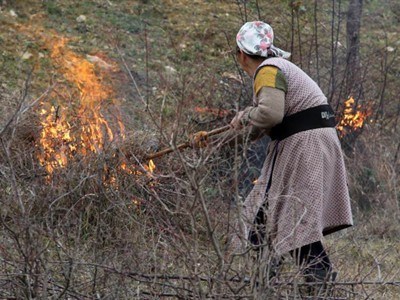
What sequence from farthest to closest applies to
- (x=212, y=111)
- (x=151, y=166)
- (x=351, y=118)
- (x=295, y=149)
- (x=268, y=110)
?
(x=351, y=118) < (x=212, y=111) < (x=151, y=166) < (x=295, y=149) < (x=268, y=110)

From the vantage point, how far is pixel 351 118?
813 centimetres

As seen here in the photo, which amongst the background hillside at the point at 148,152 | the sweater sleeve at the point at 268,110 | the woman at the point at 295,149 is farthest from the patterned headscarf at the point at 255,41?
the background hillside at the point at 148,152

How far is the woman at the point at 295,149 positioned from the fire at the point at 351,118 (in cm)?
365

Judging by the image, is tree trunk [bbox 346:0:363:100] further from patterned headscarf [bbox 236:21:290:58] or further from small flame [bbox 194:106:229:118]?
patterned headscarf [bbox 236:21:290:58]

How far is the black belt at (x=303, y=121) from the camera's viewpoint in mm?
4191

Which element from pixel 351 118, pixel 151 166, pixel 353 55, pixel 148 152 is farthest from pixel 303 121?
pixel 353 55

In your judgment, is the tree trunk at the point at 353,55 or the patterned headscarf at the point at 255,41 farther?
the tree trunk at the point at 353,55

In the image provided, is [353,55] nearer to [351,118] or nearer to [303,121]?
[351,118]

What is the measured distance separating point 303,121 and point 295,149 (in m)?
0.15

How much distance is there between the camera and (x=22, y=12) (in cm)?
1153

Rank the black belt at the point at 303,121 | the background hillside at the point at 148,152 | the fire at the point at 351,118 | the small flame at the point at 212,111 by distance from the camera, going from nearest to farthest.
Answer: the background hillside at the point at 148,152, the black belt at the point at 303,121, the small flame at the point at 212,111, the fire at the point at 351,118

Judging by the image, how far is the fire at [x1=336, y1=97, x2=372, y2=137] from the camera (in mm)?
8000

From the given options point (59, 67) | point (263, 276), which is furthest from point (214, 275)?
point (59, 67)

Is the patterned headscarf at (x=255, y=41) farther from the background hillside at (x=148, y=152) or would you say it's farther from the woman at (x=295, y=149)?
the background hillside at (x=148, y=152)
